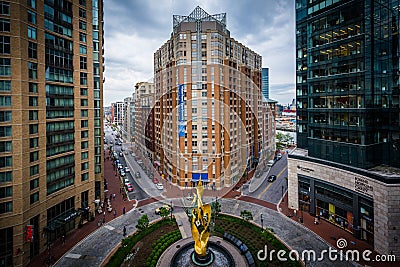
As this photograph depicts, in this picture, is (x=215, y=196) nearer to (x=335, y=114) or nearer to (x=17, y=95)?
(x=335, y=114)

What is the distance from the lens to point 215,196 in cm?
5116

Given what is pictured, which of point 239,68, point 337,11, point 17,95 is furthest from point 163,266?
point 239,68

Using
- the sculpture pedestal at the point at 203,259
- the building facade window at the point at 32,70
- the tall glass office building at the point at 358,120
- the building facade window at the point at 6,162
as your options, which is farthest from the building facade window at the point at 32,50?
the tall glass office building at the point at 358,120

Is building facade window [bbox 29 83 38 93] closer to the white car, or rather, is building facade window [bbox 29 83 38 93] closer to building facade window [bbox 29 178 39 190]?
building facade window [bbox 29 178 39 190]

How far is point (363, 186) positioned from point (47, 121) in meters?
43.2

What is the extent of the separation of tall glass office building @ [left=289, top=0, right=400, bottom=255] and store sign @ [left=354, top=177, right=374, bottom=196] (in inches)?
5.0

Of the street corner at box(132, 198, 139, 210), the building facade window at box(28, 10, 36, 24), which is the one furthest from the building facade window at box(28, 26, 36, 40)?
the street corner at box(132, 198, 139, 210)

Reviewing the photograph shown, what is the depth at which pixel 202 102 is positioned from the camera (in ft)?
181

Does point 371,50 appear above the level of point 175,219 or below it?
above

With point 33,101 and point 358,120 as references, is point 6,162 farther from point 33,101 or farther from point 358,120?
point 358,120

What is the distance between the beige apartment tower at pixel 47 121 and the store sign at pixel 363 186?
40144mm

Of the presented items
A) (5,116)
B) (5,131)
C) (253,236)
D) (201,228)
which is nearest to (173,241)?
(201,228)

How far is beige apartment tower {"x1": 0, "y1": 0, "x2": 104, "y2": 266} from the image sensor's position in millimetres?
27203

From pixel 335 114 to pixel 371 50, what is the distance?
9930 mm
